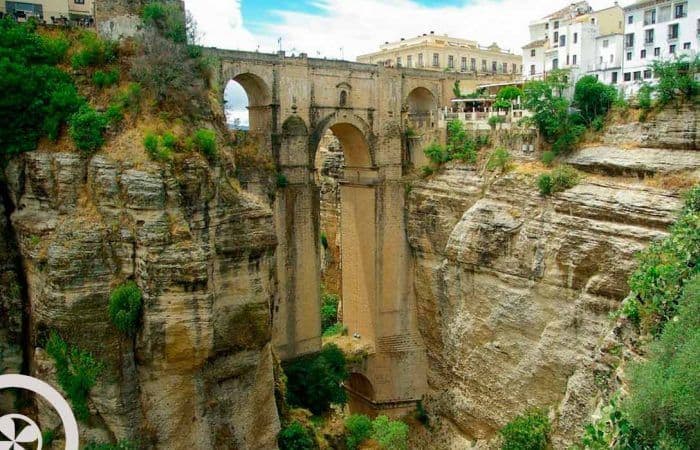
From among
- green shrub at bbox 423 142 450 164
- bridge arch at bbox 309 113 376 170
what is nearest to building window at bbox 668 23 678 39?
green shrub at bbox 423 142 450 164

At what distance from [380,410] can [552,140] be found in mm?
13944

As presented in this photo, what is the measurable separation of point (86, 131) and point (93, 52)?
231cm

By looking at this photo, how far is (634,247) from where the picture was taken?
19359 millimetres

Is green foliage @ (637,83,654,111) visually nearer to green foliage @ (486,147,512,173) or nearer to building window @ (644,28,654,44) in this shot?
green foliage @ (486,147,512,173)

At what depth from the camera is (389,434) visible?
74.8 feet

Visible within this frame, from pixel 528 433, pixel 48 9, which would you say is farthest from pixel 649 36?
pixel 48 9

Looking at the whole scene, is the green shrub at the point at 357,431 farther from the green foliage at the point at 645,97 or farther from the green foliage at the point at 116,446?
the green foliage at the point at 645,97

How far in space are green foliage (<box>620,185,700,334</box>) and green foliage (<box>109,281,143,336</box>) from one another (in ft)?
34.2

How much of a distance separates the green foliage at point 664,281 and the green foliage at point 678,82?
324 inches

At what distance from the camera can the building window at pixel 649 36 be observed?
90.5ft

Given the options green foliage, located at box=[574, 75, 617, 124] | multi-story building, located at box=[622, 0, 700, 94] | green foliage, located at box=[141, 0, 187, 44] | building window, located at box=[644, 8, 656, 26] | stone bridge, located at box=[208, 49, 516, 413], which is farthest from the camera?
building window, located at box=[644, 8, 656, 26]

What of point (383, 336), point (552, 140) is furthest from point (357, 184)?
point (552, 140)

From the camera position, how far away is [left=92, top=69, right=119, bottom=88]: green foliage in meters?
15.1

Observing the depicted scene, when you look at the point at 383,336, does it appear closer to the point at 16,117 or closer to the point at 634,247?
the point at 634,247
